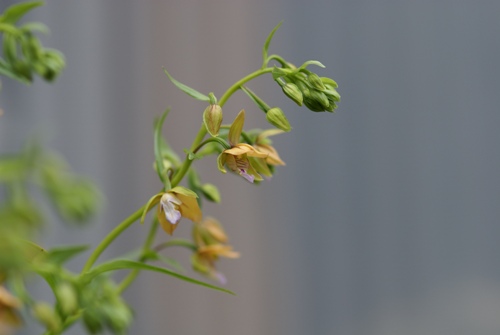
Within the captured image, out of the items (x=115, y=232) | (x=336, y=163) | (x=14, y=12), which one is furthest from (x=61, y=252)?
(x=336, y=163)

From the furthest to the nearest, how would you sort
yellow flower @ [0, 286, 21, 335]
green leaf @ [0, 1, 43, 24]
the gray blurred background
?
the gray blurred background, green leaf @ [0, 1, 43, 24], yellow flower @ [0, 286, 21, 335]

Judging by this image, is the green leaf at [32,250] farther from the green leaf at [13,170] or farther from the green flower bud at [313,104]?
the green flower bud at [313,104]

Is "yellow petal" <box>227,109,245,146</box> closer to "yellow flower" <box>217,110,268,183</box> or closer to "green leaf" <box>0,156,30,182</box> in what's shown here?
"yellow flower" <box>217,110,268,183</box>

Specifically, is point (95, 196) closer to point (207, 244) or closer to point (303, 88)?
point (207, 244)

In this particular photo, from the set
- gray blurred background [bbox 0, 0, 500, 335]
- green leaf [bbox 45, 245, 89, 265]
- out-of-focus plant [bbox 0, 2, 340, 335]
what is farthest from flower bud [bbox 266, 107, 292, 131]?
gray blurred background [bbox 0, 0, 500, 335]

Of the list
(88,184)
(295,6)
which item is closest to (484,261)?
(295,6)

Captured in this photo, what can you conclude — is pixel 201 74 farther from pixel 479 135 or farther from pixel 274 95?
pixel 479 135
